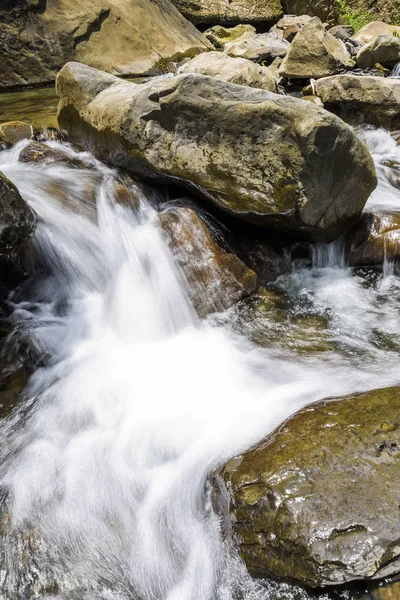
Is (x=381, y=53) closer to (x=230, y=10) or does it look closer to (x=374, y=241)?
(x=374, y=241)

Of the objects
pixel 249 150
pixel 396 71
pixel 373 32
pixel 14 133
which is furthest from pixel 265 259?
pixel 373 32

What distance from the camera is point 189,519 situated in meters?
2.60

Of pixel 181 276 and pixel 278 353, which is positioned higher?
pixel 181 276

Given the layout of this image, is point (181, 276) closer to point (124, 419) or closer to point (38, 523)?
point (124, 419)

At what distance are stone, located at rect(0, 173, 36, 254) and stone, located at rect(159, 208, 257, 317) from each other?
151cm

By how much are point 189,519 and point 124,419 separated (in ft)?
3.28

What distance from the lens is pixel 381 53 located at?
1188 centimetres

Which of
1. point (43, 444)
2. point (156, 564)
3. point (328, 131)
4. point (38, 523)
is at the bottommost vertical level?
point (156, 564)

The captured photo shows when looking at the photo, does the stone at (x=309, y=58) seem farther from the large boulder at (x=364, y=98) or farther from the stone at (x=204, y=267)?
the stone at (x=204, y=267)

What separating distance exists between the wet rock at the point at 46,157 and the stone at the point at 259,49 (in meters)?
10.1

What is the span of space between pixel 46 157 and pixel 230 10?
713 inches

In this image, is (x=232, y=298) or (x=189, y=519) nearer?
(x=189, y=519)

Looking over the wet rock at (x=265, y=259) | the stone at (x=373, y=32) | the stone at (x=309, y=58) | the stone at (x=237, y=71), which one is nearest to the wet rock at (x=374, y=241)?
the wet rock at (x=265, y=259)

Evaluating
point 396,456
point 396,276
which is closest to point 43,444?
point 396,456
